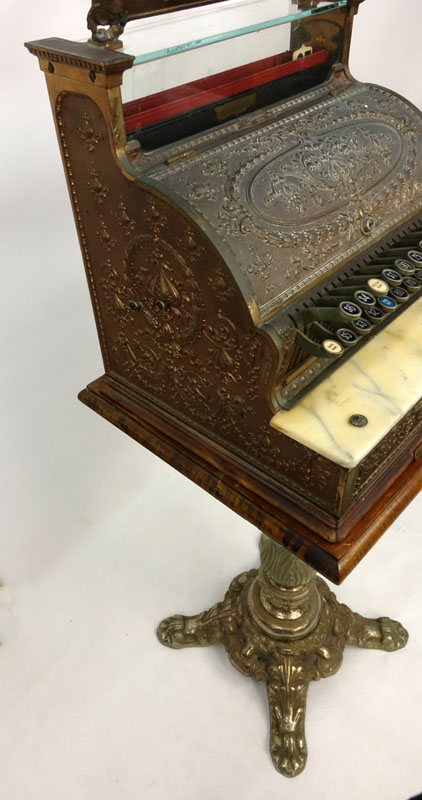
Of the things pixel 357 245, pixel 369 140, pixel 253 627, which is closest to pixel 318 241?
pixel 357 245

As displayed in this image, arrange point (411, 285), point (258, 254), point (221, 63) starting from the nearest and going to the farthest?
point (258, 254) → point (411, 285) → point (221, 63)

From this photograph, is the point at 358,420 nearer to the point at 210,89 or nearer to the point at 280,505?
the point at 280,505

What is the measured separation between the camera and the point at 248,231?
1.15 metres

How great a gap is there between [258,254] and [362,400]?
316 mm

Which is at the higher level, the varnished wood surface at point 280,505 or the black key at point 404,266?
the black key at point 404,266

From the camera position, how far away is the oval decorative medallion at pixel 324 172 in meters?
1.23

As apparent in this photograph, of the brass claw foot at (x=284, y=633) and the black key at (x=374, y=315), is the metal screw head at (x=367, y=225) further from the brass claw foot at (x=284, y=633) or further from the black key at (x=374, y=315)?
the brass claw foot at (x=284, y=633)

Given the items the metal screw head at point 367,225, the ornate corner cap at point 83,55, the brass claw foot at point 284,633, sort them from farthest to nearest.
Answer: the brass claw foot at point 284,633 < the metal screw head at point 367,225 < the ornate corner cap at point 83,55

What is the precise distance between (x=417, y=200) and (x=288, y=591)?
3.47 feet

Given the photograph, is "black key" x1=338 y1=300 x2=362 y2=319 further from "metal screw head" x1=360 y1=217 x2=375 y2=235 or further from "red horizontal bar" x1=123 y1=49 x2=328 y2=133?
"red horizontal bar" x1=123 y1=49 x2=328 y2=133

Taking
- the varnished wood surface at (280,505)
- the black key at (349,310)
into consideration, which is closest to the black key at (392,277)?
the black key at (349,310)

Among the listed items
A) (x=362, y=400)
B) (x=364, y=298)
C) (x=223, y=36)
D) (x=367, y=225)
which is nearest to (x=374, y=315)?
(x=364, y=298)

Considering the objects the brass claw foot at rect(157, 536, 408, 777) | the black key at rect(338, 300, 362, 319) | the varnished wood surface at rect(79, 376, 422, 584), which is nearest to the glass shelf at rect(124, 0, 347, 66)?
the black key at rect(338, 300, 362, 319)

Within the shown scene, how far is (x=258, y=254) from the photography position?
1135 mm
